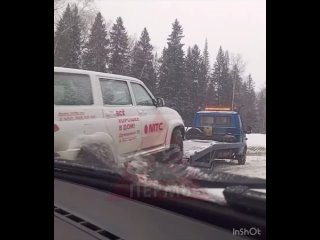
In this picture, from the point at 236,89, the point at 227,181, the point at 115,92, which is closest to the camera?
the point at 227,181

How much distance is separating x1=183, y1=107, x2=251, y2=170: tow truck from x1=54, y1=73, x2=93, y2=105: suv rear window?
4.64 feet

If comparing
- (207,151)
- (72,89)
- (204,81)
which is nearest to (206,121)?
(207,151)

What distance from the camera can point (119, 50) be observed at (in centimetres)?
367

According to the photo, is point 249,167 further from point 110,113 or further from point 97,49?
point 97,49

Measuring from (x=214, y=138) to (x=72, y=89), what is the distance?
5.88ft

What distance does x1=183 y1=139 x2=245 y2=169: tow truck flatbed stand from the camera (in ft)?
9.45

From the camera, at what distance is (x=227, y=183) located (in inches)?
99.8

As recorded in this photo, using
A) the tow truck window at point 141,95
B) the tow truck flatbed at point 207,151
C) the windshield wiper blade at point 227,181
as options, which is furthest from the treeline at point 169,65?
the windshield wiper blade at point 227,181

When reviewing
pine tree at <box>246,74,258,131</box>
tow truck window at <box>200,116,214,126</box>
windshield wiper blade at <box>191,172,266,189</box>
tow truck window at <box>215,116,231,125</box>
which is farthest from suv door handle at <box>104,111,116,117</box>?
pine tree at <box>246,74,258,131</box>

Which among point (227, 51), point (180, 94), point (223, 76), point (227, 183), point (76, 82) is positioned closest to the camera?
point (227, 183)
